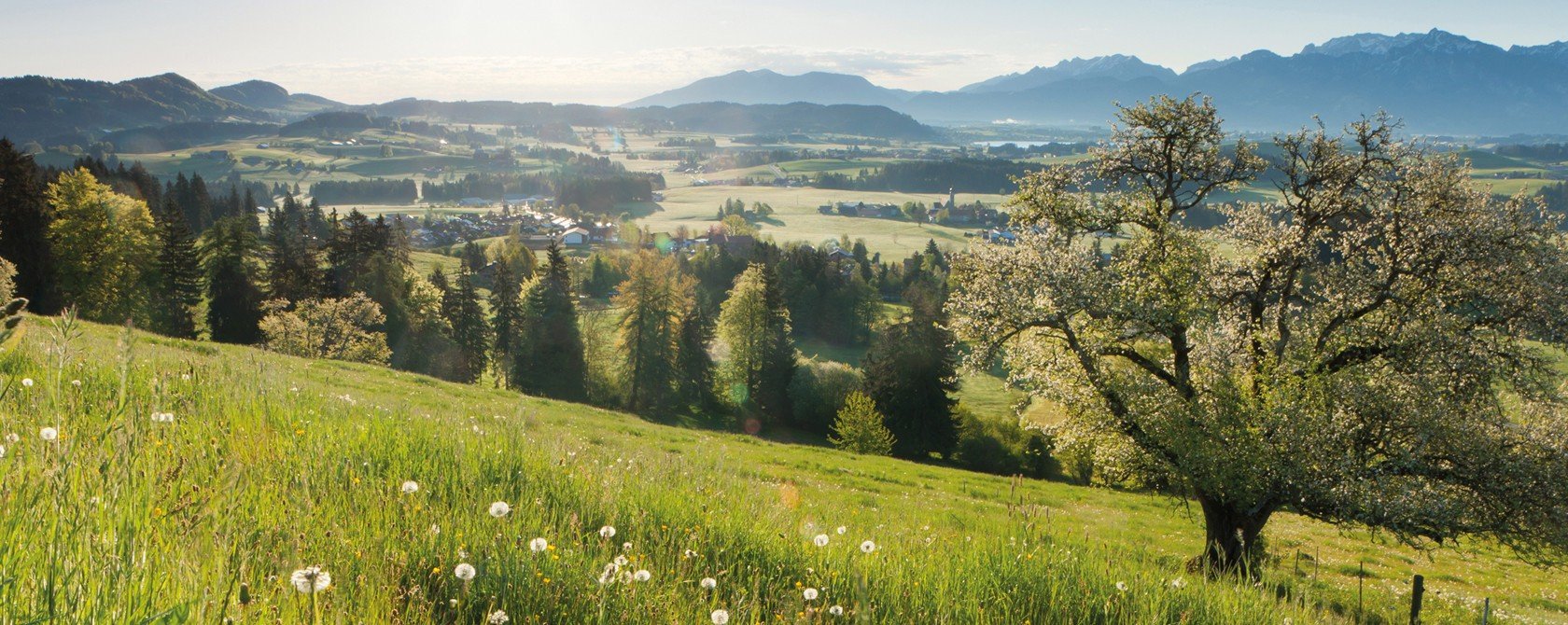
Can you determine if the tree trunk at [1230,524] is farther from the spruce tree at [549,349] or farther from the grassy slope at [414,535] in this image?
the spruce tree at [549,349]

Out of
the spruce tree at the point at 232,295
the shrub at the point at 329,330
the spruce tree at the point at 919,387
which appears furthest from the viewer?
the spruce tree at the point at 232,295

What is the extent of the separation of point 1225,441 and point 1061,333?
5060 millimetres

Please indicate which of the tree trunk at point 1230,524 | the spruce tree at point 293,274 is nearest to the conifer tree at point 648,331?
the spruce tree at point 293,274

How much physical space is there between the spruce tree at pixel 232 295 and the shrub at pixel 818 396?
4697cm

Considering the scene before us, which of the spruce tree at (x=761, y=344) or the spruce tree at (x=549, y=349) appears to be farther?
the spruce tree at (x=761, y=344)

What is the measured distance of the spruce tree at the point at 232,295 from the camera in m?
67.6

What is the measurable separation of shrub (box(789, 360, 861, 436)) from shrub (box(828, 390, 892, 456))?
14.6m

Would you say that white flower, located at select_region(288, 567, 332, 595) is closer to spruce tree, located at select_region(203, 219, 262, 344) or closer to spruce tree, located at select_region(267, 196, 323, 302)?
spruce tree, located at select_region(267, 196, 323, 302)

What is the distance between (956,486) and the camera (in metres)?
Result: 31.1

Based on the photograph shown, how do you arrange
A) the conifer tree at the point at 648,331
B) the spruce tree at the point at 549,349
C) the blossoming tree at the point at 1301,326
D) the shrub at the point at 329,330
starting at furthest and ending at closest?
the spruce tree at the point at 549,349 < the conifer tree at the point at 648,331 < the shrub at the point at 329,330 < the blossoming tree at the point at 1301,326

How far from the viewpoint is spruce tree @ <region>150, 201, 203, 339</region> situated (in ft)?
213

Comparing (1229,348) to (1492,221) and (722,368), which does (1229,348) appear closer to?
(1492,221)

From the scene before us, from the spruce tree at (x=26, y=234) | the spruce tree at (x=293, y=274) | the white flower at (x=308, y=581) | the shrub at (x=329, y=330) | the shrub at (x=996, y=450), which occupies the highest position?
the white flower at (x=308, y=581)

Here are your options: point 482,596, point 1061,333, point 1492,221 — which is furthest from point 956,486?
point 482,596
